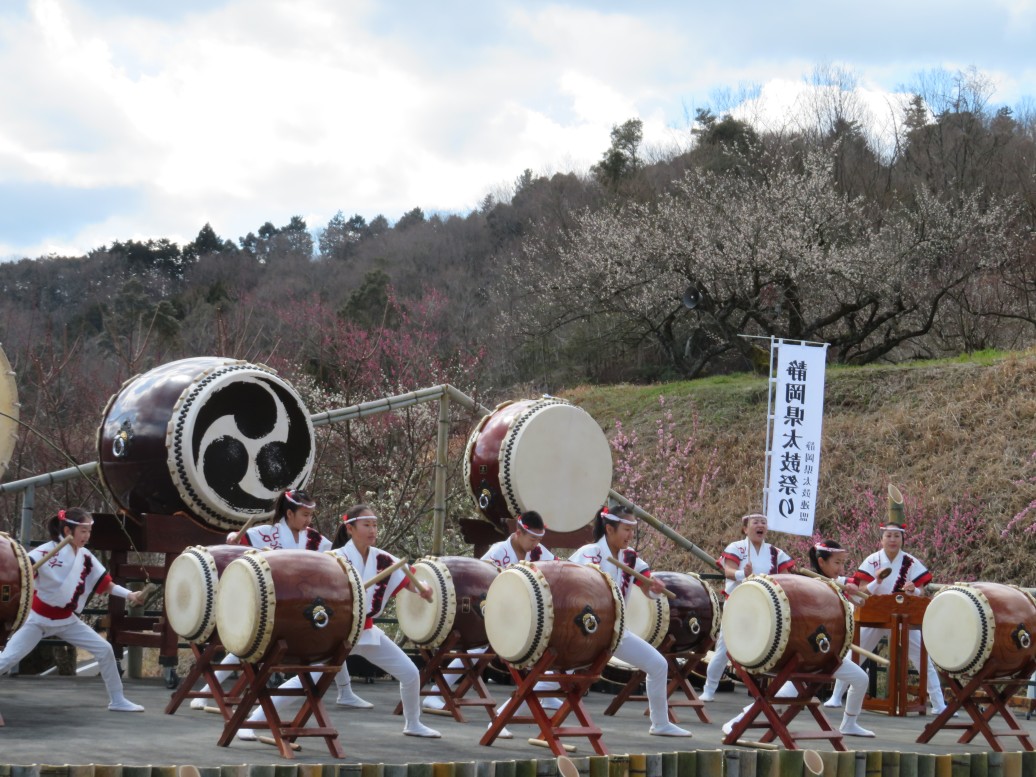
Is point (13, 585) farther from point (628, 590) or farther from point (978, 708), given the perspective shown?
point (978, 708)

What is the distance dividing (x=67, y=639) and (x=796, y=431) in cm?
901

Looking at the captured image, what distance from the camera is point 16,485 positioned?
7.22 meters

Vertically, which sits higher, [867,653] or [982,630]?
[982,630]

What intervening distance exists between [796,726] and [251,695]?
10.4 ft

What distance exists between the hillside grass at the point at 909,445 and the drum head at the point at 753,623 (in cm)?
931

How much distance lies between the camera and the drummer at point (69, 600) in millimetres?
5812

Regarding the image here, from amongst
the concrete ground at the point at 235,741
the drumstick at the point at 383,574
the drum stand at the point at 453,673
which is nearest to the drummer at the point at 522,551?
the drum stand at the point at 453,673

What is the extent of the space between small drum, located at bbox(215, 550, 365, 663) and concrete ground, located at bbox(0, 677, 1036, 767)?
421mm

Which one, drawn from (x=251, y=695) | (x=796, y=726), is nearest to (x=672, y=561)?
(x=796, y=726)

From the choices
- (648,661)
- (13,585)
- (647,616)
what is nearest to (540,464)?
(647,616)

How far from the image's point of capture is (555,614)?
511 cm

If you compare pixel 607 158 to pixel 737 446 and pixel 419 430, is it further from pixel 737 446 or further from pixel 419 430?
pixel 419 430

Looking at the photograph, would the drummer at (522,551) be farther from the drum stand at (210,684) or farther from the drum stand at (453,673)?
the drum stand at (210,684)

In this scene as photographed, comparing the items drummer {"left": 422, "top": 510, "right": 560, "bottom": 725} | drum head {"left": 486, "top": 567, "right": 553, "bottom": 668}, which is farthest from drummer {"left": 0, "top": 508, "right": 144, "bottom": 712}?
drum head {"left": 486, "top": 567, "right": 553, "bottom": 668}
